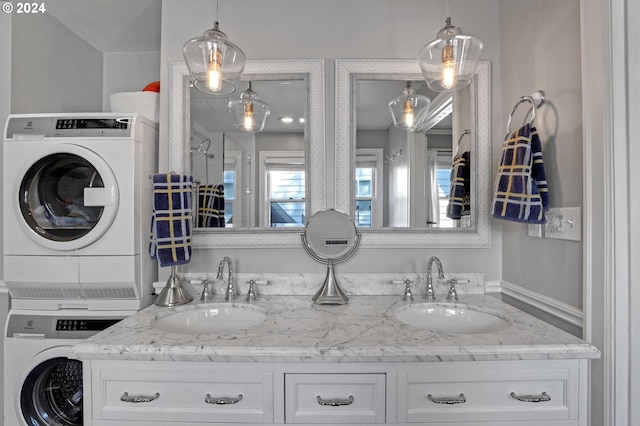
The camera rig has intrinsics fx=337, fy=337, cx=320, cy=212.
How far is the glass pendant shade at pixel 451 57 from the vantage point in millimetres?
1315

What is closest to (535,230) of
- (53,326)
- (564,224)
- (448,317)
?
(564,224)

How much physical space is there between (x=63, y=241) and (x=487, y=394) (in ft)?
6.20

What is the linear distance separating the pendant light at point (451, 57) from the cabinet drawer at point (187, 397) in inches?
51.4

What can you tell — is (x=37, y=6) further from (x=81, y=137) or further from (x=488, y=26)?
(x=488, y=26)

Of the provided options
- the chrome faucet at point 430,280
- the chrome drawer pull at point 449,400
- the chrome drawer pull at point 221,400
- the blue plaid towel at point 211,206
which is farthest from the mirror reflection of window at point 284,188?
the chrome drawer pull at point 449,400

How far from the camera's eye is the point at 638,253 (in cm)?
104

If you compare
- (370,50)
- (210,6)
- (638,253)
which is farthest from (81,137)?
(638,253)

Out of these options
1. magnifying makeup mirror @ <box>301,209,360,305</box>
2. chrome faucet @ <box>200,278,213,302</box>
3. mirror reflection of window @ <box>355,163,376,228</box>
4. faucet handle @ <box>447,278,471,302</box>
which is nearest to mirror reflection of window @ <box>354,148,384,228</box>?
mirror reflection of window @ <box>355,163,376,228</box>

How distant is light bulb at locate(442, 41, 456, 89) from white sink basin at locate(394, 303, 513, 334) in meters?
0.99

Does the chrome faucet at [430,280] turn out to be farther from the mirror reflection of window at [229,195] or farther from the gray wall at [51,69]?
the gray wall at [51,69]

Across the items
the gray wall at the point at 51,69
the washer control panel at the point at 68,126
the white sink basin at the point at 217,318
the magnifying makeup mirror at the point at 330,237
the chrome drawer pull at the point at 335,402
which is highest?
the gray wall at the point at 51,69

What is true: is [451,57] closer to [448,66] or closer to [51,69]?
[448,66]

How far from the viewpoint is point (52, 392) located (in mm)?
1739

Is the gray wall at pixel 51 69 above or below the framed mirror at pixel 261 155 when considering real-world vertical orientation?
above
